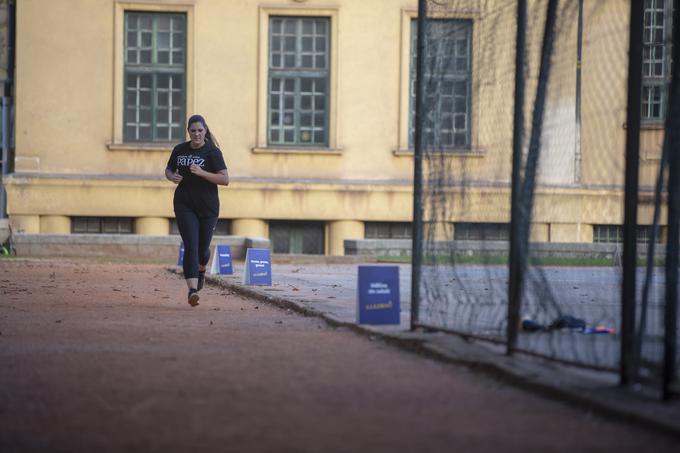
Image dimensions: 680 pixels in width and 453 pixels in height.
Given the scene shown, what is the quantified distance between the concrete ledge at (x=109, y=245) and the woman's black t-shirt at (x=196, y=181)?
11.4 m

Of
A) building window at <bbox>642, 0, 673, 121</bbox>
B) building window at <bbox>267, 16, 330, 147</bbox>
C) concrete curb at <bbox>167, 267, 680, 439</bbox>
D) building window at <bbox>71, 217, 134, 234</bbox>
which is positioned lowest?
building window at <bbox>71, 217, 134, 234</bbox>

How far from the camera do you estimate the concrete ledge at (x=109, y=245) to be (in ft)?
81.6

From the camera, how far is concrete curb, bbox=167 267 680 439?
5.90 m

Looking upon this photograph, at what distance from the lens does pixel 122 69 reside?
28422mm

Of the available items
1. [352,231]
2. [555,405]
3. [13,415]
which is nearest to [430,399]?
[555,405]

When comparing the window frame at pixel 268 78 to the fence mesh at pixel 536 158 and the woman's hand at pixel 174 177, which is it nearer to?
the woman's hand at pixel 174 177

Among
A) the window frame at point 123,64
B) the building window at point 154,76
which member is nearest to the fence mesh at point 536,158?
the window frame at point 123,64

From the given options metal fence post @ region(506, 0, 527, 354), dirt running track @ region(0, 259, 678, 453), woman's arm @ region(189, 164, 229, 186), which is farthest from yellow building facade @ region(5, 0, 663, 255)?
metal fence post @ region(506, 0, 527, 354)

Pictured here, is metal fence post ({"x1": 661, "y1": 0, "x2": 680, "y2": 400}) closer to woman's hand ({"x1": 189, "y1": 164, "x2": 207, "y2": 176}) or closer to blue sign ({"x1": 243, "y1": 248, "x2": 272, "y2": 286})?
woman's hand ({"x1": 189, "y1": 164, "x2": 207, "y2": 176})

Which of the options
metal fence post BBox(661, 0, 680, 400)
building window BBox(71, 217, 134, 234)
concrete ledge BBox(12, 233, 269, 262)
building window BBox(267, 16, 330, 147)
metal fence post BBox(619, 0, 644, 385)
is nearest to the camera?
metal fence post BBox(661, 0, 680, 400)

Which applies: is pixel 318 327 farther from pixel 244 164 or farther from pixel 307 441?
pixel 244 164

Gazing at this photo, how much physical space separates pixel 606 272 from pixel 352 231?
8.48 meters

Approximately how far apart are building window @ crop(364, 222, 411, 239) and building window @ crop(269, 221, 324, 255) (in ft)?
3.35

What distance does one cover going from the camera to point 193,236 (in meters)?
13.2
